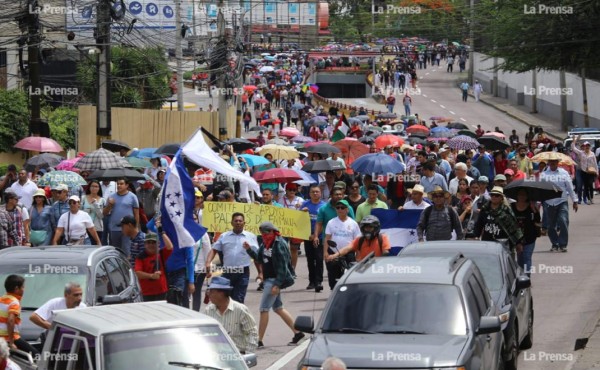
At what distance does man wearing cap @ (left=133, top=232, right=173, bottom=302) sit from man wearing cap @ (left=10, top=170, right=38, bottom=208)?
717cm

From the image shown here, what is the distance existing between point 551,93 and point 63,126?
3258 cm

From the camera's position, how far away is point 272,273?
1569 cm

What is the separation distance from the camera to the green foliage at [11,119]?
41781 mm

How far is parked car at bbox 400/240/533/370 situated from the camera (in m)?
13.4

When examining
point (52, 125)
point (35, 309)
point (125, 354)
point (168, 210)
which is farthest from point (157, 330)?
point (52, 125)

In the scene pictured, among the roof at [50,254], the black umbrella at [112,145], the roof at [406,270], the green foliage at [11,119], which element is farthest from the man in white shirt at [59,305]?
the green foliage at [11,119]

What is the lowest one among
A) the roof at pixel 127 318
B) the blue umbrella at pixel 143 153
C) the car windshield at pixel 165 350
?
the blue umbrella at pixel 143 153

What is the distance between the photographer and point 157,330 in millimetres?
9352

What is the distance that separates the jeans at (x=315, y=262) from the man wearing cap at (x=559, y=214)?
5.74m

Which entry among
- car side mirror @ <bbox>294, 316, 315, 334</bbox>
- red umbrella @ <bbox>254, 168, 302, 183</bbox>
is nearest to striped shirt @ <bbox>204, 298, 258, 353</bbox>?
car side mirror @ <bbox>294, 316, 315, 334</bbox>

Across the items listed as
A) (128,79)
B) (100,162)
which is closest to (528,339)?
(100,162)

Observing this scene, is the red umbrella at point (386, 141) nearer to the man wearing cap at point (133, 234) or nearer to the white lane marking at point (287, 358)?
the man wearing cap at point (133, 234)

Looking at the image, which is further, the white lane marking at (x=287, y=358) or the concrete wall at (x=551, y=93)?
the concrete wall at (x=551, y=93)

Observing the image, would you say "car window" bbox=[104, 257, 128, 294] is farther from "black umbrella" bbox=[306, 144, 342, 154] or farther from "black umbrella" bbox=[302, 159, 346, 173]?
"black umbrella" bbox=[306, 144, 342, 154]
